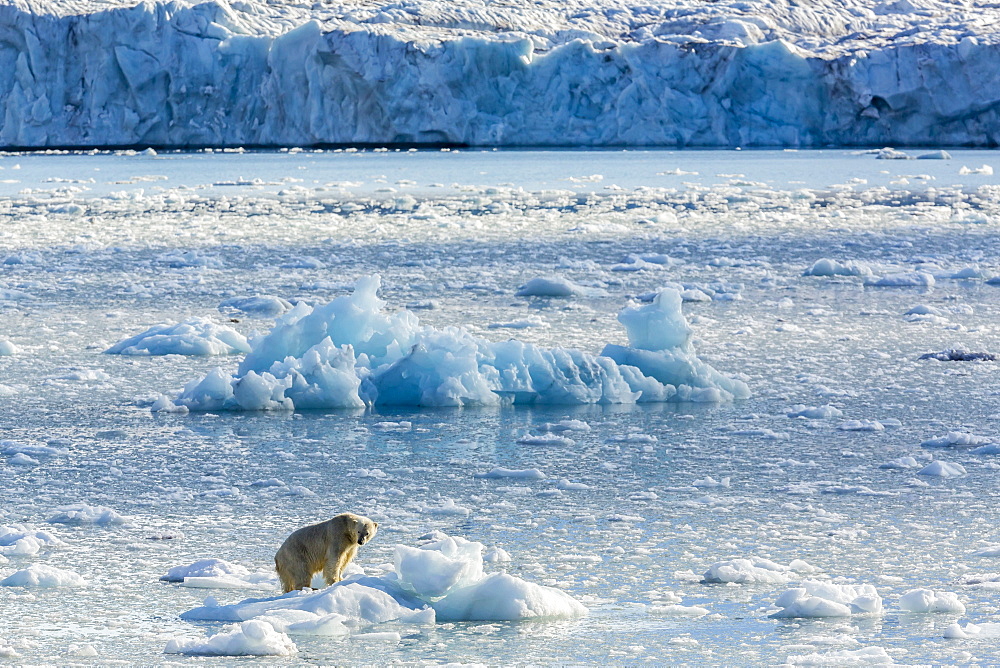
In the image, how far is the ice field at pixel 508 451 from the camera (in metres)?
2.52

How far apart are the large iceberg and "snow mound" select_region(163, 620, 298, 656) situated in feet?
8.36

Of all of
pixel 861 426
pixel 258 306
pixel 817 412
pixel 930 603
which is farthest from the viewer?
pixel 258 306

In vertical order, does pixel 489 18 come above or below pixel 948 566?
above

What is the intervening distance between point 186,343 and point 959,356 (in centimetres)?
326

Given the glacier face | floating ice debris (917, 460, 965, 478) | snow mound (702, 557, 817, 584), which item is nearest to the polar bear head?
snow mound (702, 557, 817, 584)

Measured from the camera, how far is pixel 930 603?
255 centimetres

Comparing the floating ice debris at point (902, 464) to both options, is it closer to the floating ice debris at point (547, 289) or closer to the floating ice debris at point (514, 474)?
the floating ice debris at point (514, 474)

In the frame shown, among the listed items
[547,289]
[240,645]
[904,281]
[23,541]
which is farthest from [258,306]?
[240,645]

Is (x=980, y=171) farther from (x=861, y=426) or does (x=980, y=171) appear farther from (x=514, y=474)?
(x=514, y=474)

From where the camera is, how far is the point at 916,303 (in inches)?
Result: 296

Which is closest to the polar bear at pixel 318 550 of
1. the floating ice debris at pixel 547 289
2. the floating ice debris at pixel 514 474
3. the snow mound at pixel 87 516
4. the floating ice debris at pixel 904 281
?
the snow mound at pixel 87 516

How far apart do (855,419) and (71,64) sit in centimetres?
2475

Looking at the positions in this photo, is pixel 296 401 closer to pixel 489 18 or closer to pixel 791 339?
pixel 791 339

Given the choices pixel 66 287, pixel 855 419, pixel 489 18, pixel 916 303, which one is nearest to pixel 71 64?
pixel 489 18
